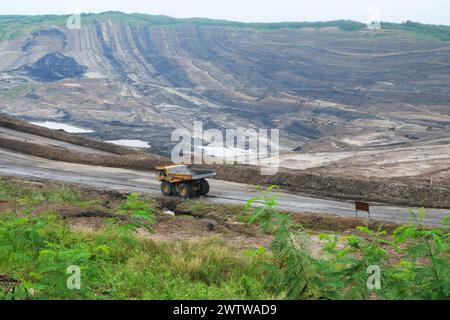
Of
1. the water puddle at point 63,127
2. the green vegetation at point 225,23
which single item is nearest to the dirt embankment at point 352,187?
the water puddle at point 63,127

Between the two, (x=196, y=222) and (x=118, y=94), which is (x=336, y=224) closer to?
(x=196, y=222)

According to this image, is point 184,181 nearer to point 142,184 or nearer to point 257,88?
point 142,184

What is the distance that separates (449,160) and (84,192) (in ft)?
84.8

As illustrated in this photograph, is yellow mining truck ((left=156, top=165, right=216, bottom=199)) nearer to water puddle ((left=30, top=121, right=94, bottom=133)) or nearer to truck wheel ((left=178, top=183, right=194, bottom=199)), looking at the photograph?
truck wheel ((left=178, top=183, right=194, bottom=199))

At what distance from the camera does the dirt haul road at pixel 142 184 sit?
24594mm

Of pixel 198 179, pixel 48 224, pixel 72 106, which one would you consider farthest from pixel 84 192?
pixel 72 106

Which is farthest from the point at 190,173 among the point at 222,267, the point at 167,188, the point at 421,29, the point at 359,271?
the point at 421,29

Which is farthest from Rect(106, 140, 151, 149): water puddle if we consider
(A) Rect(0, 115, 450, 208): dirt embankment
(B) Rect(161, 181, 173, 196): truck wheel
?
(B) Rect(161, 181, 173, 196): truck wheel

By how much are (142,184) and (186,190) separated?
501cm

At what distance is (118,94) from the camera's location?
81312 millimetres

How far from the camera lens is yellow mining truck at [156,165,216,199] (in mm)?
26297

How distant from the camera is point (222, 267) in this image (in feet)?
39.7

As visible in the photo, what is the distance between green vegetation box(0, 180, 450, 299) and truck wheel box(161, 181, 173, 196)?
495 inches

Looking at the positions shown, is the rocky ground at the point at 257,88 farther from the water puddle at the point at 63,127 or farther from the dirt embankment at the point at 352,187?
the dirt embankment at the point at 352,187
